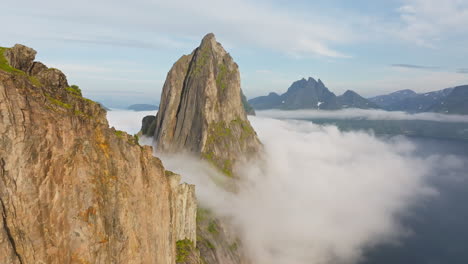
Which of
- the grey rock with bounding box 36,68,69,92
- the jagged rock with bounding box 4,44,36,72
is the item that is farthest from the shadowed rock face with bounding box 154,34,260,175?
the jagged rock with bounding box 4,44,36,72

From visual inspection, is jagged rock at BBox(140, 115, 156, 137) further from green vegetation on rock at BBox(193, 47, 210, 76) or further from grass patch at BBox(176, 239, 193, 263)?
grass patch at BBox(176, 239, 193, 263)

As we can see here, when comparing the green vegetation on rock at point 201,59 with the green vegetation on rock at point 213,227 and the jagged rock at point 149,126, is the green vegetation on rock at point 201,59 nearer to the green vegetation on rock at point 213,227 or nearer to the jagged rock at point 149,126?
the jagged rock at point 149,126

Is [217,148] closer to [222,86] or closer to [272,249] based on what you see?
[222,86]

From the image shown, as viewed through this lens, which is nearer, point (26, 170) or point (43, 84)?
point (26, 170)

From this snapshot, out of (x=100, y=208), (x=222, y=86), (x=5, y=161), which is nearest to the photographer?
(x=5, y=161)

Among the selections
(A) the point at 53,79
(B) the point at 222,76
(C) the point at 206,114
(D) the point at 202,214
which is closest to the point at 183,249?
(A) the point at 53,79

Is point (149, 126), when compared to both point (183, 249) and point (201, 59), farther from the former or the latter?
point (183, 249)

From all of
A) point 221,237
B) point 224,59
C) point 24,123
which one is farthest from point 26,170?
point 224,59
